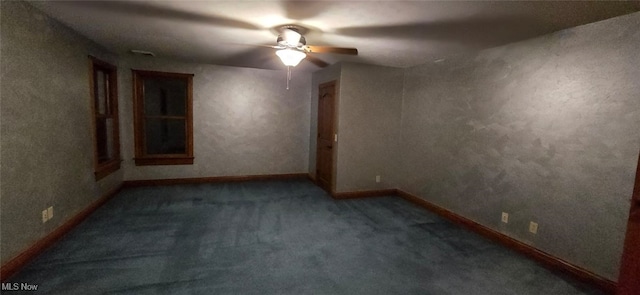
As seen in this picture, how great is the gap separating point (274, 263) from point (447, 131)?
9.02ft

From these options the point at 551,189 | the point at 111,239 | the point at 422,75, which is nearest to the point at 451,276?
the point at 551,189

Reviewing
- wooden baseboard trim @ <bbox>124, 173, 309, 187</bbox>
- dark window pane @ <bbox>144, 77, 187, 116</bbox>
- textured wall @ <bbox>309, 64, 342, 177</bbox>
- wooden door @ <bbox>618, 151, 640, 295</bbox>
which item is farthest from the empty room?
dark window pane @ <bbox>144, 77, 187, 116</bbox>

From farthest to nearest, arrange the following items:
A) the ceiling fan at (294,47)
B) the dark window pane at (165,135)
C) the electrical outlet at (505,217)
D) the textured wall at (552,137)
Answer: the dark window pane at (165,135) < the electrical outlet at (505,217) < the ceiling fan at (294,47) < the textured wall at (552,137)

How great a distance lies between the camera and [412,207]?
4.02 metres

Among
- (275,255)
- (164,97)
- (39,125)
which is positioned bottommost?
(275,255)

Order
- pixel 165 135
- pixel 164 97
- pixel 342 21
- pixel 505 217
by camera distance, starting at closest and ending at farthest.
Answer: pixel 342 21 < pixel 505 217 < pixel 164 97 < pixel 165 135

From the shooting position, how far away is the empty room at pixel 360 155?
6.88ft

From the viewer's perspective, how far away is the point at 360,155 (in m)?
4.40

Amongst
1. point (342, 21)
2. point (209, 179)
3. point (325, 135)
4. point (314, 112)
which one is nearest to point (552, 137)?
point (342, 21)

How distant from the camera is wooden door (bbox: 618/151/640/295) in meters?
1.32

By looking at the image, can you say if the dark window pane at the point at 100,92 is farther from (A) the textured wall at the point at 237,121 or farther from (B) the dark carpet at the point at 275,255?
(B) the dark carpet at the point at 275,255

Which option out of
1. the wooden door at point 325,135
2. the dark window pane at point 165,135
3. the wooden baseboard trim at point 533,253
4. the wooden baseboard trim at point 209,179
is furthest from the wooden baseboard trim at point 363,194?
the dark window pane at point 165,135

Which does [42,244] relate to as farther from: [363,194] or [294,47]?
[363,194]

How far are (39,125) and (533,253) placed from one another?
15.3ft
